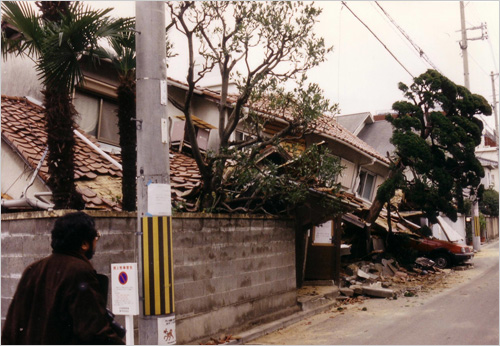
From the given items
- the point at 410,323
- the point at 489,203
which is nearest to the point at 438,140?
the point at 410,323

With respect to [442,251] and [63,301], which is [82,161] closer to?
[63,301]

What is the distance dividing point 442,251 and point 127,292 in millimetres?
20191

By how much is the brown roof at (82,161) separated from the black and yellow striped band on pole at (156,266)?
353 cm

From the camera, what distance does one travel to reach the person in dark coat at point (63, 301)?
324cm

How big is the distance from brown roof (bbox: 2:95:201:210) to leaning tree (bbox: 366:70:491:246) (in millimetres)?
9895

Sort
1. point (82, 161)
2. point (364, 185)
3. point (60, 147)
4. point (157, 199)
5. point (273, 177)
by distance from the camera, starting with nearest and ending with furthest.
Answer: point (157, 199), point (60, 147), point (273, 177), point (82, 161), point (364, 185)

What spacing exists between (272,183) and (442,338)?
4137 mm

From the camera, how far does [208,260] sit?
879cm

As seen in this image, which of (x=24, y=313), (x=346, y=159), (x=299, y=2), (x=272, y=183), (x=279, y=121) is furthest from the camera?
(x=346, y=159)

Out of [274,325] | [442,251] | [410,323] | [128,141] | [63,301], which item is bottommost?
[410,323]

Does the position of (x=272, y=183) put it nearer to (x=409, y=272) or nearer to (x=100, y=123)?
(x=100, y=123)

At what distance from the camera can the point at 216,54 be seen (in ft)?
30.1

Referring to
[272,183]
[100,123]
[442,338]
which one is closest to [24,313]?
[272,183]

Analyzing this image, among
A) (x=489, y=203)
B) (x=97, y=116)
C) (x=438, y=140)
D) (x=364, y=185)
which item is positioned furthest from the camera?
(x=489, y=203)
